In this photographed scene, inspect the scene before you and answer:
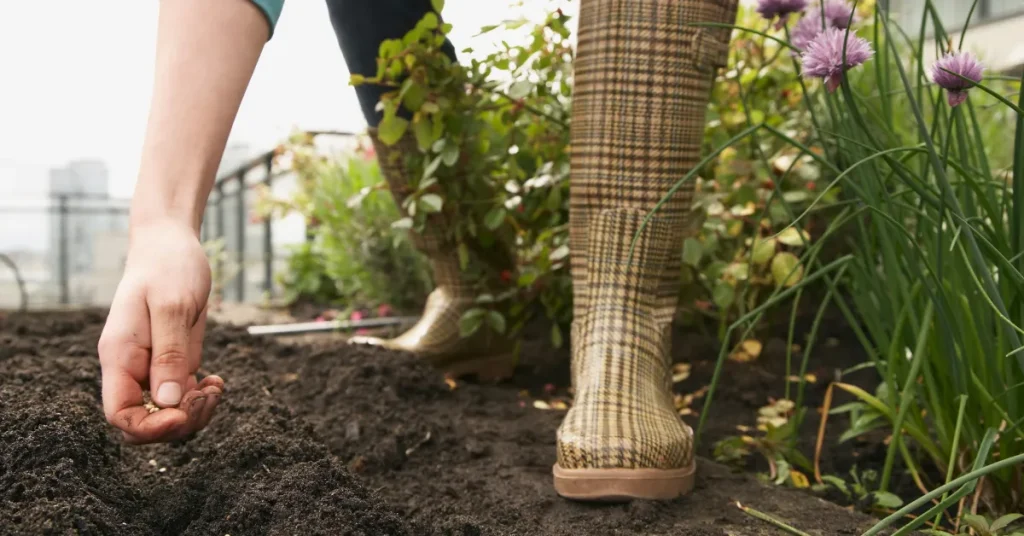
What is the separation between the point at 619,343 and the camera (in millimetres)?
1179

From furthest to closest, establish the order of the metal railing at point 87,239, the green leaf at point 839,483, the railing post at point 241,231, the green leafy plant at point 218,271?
1. the metal railing at point 87,239
2. the railing post at point 241,231
3. the green leafy plant at point 218,271
4. the green leaf at point 839,483

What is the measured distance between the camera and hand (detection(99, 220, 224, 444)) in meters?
0.81

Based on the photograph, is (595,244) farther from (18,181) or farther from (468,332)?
(18,181)

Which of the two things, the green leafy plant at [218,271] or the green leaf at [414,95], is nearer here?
the green leaf at [414,95]

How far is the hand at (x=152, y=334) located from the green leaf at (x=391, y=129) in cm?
79

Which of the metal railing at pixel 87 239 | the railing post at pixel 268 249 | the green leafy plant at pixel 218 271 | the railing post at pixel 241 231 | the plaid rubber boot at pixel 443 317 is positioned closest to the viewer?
the plaid rubber boot at pixel 443 317

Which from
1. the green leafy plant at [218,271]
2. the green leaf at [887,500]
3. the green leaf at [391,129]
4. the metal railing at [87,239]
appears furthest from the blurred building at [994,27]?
the metal railing at [87,239]

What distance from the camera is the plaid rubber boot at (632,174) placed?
115 cm

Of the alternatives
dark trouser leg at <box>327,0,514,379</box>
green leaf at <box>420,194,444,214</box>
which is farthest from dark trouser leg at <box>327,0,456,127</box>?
green leaf at <box>420,194,444,214</box>

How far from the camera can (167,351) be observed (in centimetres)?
82

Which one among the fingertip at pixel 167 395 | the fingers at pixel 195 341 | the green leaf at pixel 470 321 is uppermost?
the fingers at pixel 195 341

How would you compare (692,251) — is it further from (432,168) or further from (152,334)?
(152,334)

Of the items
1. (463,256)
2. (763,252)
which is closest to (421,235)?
(463,256)

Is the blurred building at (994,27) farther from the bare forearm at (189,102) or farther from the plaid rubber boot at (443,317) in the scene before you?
the bare forearm at (189,102)
